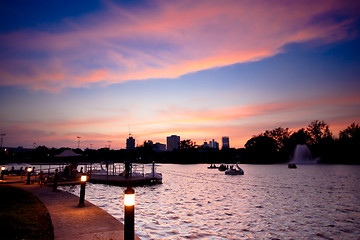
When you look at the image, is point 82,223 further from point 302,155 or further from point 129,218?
point 302,155

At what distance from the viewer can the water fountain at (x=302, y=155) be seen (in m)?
146

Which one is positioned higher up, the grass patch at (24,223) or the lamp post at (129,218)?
the lamp post at (129,218)

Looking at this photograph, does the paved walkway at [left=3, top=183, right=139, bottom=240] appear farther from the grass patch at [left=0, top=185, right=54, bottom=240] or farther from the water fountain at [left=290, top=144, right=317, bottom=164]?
the water fountain at [left=290, top=144, right=317, bottom=164]

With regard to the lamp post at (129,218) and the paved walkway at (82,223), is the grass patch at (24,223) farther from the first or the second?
the lamp post at (129,218)

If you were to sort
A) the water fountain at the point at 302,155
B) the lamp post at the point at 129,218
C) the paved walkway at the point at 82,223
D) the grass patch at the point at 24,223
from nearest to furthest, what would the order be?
the lamp post at the point at 129,218
the grass patch at the point at 24,223
the paved walkway at the point at 82,223
the water fountain at the point at 302,155

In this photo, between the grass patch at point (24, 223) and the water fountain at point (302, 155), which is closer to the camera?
the grass patch at point (24, 223)

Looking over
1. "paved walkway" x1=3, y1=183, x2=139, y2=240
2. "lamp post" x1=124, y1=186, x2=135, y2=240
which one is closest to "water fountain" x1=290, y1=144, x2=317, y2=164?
"paved walkway" x1=3, y1=183, x2=139, y2=240

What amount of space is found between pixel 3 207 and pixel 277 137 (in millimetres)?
191704

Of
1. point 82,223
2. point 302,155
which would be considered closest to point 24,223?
point 82,223

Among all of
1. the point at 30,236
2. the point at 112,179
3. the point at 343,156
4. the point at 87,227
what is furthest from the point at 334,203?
the point at 343,156

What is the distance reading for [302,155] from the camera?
15075cm

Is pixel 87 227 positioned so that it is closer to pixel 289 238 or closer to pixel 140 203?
pixel 289 238

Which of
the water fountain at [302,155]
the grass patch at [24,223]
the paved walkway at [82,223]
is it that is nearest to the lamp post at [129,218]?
the paved walkway at [82,223]

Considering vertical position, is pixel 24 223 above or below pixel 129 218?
below
